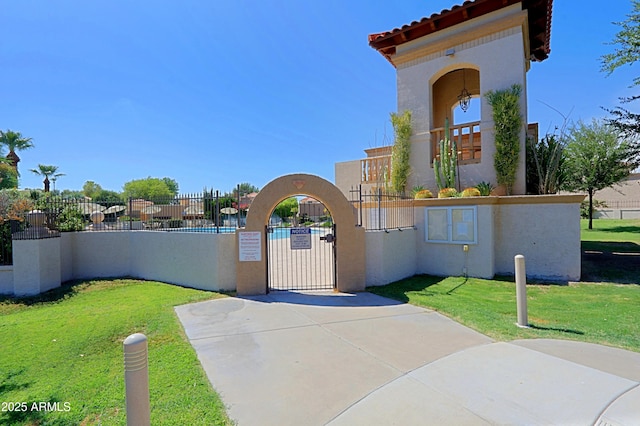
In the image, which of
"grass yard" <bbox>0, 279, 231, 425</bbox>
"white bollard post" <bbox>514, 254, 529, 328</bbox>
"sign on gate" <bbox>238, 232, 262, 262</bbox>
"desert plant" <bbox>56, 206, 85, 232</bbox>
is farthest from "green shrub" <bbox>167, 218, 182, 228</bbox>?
"white bollard post" <bbox>514, 254, 529, 328</bbox>

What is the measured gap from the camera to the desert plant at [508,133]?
10.9 metres

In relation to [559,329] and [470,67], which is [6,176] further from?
[559,329]

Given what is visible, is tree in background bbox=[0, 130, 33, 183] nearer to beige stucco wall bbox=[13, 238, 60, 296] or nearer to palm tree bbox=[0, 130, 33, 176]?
palm tree bbox=[0, 130, 33, 176]

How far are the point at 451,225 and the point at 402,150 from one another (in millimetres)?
4070

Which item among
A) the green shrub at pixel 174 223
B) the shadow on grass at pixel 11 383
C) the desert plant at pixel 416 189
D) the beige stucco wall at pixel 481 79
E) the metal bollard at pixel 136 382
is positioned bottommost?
the shadow on grass at pixel 11 383

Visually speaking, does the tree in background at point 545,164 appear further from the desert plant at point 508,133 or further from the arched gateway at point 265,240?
the arched gateway at point 265,240

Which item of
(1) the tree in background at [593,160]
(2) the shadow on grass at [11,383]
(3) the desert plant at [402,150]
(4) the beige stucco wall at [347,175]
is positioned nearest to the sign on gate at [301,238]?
(3) the desert plant at [402,150]

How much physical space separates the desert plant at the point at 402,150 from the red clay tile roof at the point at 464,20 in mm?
3140

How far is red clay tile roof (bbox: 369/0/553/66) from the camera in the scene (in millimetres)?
11242

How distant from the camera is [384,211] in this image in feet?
33.4

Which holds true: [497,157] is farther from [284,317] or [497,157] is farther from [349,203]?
[284,317]

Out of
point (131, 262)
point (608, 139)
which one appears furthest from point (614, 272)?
point (608, 139)

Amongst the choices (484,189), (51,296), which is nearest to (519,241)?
(484,189)

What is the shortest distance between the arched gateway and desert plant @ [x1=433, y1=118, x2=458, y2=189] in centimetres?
478
